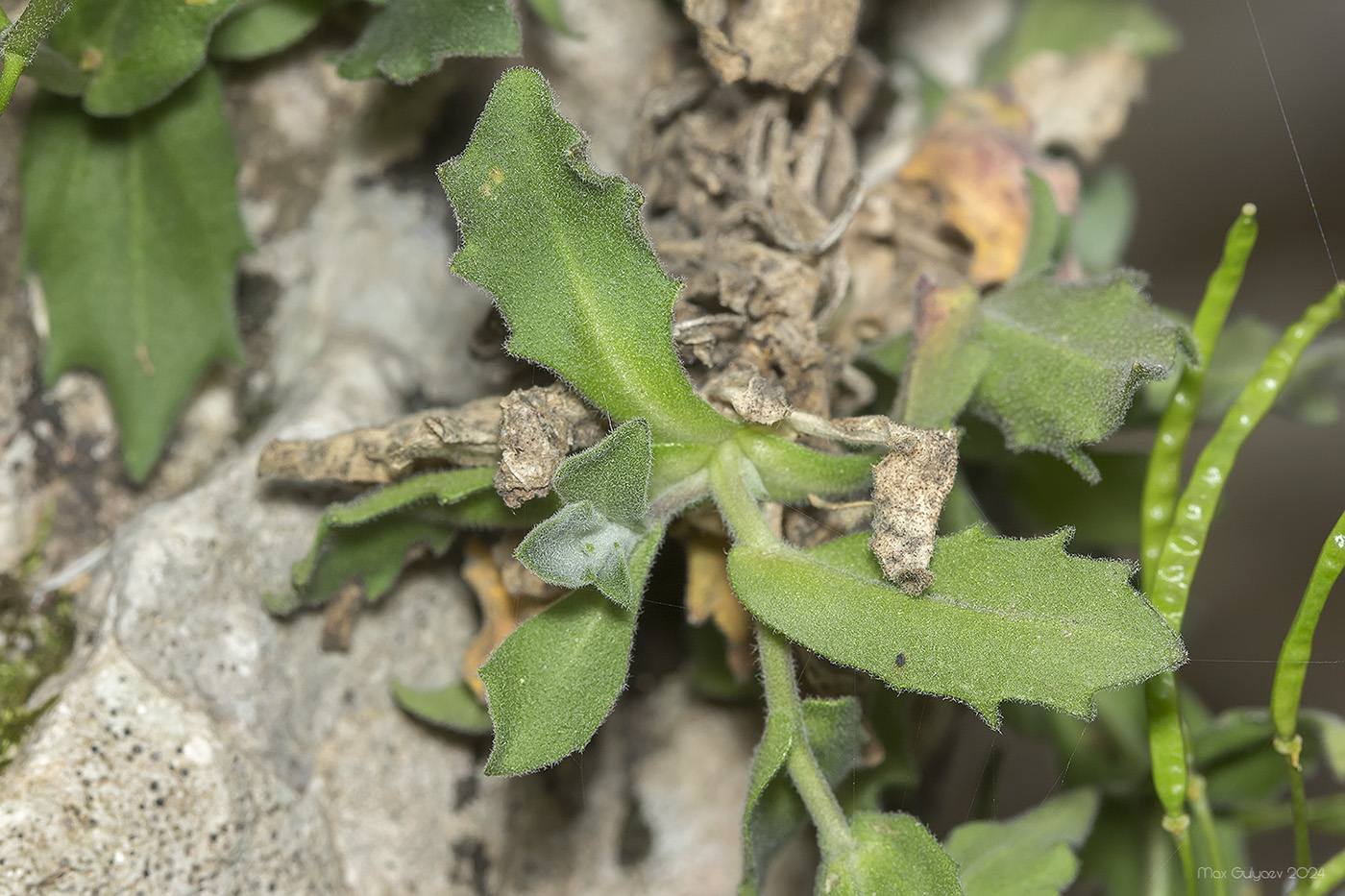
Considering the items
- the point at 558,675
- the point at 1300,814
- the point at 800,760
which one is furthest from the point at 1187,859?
the point at 558,675

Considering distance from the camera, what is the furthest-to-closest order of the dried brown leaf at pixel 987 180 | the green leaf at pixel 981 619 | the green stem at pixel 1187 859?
1. the dried brown leaf at pixel 987 180
2. the green stem at pixel 1187 859
3. the green leaf at pixel 981 619

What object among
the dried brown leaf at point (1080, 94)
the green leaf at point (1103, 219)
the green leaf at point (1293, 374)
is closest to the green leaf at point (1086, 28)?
the dried brown leaf at point (1080, 94)

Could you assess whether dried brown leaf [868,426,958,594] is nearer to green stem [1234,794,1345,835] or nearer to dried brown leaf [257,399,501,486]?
dried brown leaf [257,399,501,486]

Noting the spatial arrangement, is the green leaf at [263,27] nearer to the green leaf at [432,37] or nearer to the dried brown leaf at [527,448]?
the green leaf at [432,37]

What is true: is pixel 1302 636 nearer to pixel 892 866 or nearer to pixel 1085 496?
pixel 892 866

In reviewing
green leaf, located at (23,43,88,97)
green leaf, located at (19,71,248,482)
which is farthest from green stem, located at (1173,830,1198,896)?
green leaf, located at (23,43,88,97)

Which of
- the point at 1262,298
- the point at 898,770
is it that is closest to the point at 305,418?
the point at 898,770
